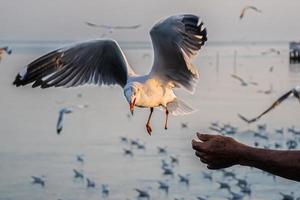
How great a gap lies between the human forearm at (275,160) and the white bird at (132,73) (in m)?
1.42

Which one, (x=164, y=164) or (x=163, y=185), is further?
(x=163, y=185)

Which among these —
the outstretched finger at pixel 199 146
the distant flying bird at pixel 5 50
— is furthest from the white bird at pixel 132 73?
the outstretched finger at pixel 199 146

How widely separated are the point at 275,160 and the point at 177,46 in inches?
63.3

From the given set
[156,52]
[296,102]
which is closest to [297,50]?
[296,102]

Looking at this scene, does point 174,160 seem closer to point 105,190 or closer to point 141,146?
point 141,146

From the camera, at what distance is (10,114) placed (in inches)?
141

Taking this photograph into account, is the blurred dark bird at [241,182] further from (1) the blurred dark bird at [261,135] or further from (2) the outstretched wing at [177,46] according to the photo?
(2) the outstretched wing at [177,46]

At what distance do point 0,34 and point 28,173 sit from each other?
0.70 metres

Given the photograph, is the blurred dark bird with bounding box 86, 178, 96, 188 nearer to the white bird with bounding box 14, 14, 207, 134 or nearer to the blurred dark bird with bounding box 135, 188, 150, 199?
the blurred dark bird with bounding box 135, 188, 150, 199

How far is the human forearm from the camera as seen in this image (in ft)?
3.09

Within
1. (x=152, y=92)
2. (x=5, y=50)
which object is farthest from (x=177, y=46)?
(x=5, y=50)

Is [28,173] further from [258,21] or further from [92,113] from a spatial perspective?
[258,21]

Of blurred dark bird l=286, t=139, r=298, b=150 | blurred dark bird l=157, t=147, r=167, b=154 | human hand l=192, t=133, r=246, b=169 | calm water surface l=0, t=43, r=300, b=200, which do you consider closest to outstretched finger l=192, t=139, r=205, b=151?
human hand l=192, t=133, r=246, b=169

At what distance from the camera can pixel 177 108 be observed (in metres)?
2.63
